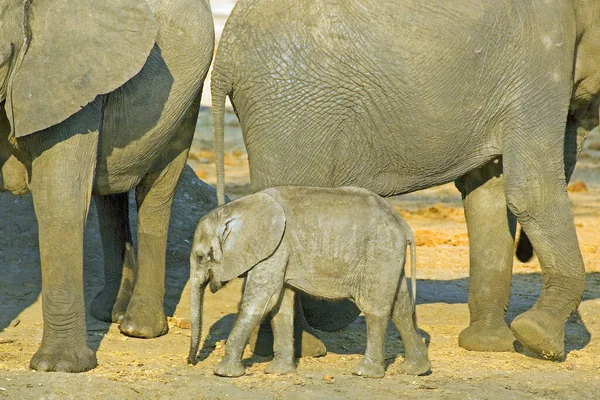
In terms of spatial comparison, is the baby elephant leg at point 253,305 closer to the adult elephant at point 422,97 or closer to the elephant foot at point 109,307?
the adult elephant at point 422,97

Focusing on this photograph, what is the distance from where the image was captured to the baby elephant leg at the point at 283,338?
17.6 ft

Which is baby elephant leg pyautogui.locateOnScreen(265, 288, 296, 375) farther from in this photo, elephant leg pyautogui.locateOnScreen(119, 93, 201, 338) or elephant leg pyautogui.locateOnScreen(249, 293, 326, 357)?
elephant leg pyautogui.locateOnScreen(119, 93, 201, 338)

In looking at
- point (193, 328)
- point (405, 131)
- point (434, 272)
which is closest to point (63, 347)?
point (193, 328)

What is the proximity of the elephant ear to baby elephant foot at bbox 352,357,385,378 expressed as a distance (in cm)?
164

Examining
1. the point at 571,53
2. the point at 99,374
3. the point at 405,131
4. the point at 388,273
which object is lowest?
the point at 99,374

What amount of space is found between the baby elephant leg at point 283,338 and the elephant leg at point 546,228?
3.88 ft

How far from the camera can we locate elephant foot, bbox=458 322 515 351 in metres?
6.34

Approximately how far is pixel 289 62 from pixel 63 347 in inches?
64.7

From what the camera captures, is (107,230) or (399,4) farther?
(107,230)

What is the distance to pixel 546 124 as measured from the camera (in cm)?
590

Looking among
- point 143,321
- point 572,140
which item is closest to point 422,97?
point 572,140

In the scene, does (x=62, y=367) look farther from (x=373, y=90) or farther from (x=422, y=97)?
(x=422, y=97)

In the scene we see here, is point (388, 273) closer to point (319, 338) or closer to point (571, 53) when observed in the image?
point (319, 338)

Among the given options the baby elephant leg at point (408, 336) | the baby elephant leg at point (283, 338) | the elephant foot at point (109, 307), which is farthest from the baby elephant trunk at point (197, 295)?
the elephant foot at point (109, 307)
